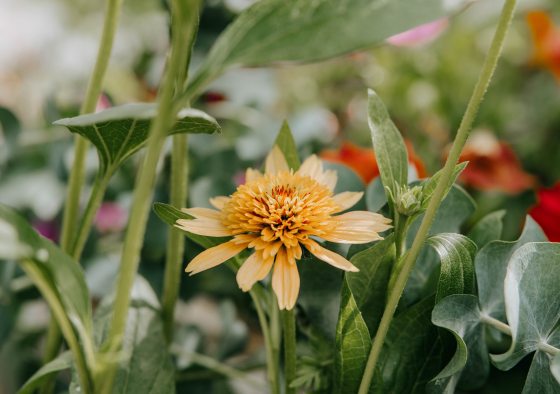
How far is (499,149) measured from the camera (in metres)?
0.60

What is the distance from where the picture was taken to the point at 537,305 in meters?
0.24

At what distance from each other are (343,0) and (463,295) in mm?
Result: 121

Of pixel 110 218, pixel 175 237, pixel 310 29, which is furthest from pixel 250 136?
pixel 310 29

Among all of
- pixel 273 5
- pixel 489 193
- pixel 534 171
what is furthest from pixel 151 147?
pixel 534 171

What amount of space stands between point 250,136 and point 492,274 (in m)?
0.32

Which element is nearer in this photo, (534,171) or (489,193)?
(489,193)

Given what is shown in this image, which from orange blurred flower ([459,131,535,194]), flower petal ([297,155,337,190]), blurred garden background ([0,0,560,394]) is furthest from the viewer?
orange blurred flower ([459,131,535,194])

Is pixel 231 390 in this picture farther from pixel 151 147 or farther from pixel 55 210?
pixel 151 147

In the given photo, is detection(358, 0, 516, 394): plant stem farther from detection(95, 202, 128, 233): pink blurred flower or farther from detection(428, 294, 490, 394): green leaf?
detection(95, 202, 128, 233): pink blurred flower

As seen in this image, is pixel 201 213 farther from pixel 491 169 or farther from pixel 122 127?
pixel 491 169

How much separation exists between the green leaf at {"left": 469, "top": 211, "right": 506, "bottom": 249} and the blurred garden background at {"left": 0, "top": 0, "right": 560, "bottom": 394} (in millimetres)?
45

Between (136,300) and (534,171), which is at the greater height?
(534,171)

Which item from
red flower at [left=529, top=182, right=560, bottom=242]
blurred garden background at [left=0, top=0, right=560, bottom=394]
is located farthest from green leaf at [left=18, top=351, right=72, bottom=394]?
red flower at [left=529, top=182, right=560, bottom=242]

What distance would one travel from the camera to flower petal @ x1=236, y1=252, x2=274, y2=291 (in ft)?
0.70
